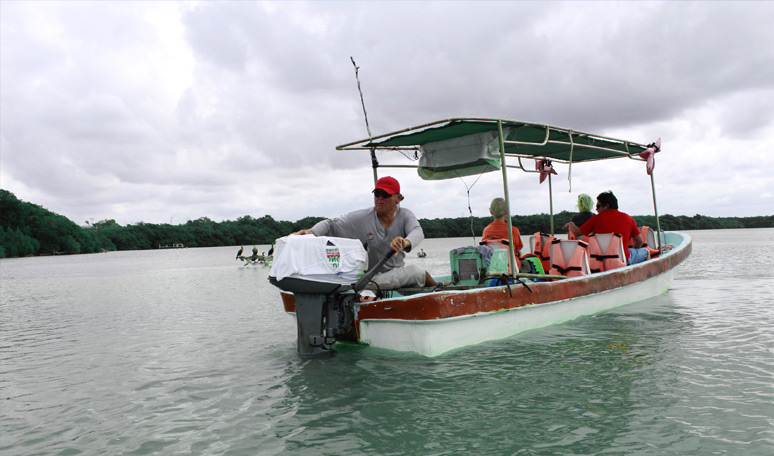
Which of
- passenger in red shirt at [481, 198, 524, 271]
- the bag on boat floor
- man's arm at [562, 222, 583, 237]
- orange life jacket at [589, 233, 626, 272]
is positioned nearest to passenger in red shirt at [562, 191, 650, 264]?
man's arm at [562, 222, 583, 237]

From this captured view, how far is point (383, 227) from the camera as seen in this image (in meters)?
6.29

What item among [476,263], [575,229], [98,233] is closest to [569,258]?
[575,229]

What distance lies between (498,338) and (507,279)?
755 mm

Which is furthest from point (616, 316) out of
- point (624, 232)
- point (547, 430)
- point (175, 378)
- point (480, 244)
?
point (175, 378)

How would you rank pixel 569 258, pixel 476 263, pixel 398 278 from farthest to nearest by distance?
pixel 569 258 < pixel 476 263 < pixel 398 278

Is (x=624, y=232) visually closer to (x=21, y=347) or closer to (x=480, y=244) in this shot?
(x=480, y=244)

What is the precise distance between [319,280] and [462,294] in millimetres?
1644

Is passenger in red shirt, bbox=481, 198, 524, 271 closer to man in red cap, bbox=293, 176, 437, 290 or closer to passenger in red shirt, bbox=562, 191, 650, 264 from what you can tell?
passenger in red shirt, bbox=562, 191, 650, 264

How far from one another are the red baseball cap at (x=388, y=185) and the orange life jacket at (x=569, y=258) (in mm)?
3311

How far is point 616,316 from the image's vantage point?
852cm

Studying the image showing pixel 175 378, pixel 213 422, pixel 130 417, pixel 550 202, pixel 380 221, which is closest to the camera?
pixel 213 422

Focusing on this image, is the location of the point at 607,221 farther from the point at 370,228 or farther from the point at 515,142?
the point at 370,228

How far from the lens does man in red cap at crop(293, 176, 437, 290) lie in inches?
237

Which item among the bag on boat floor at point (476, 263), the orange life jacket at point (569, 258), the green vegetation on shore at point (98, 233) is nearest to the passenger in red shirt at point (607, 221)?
the orange life jacket at point (569, 258)
